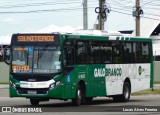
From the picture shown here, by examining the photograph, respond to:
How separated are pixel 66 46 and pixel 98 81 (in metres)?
3.18

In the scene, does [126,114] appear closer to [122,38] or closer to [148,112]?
[148,112]

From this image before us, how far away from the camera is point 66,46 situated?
79.0 feet

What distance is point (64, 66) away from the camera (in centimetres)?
2380

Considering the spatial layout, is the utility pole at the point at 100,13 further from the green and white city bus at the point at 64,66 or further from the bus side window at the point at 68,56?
the bus side window at the point at 68,56

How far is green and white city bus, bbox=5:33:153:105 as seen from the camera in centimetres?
2367

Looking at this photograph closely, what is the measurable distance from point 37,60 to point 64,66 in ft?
3.52

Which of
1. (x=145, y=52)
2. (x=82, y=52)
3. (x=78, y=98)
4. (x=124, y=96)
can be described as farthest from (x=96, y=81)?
(x=145, y=52)

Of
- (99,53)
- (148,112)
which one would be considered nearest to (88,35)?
(99,53)

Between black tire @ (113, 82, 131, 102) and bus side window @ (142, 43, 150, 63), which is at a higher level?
bus side window @ (142, 43, 150, 63)

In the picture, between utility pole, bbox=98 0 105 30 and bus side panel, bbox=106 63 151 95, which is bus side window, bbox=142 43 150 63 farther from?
utility pole, bbox=98 0 105 30

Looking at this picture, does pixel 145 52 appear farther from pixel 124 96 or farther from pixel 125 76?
pixel 124 96

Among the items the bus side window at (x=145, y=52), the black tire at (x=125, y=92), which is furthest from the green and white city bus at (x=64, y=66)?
the bus side window at (x=145, y=52)

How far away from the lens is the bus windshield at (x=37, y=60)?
23.7 m

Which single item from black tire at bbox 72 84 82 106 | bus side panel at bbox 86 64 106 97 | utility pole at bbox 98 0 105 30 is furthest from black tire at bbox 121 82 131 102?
utility pole at bbox 98 0 105 30
